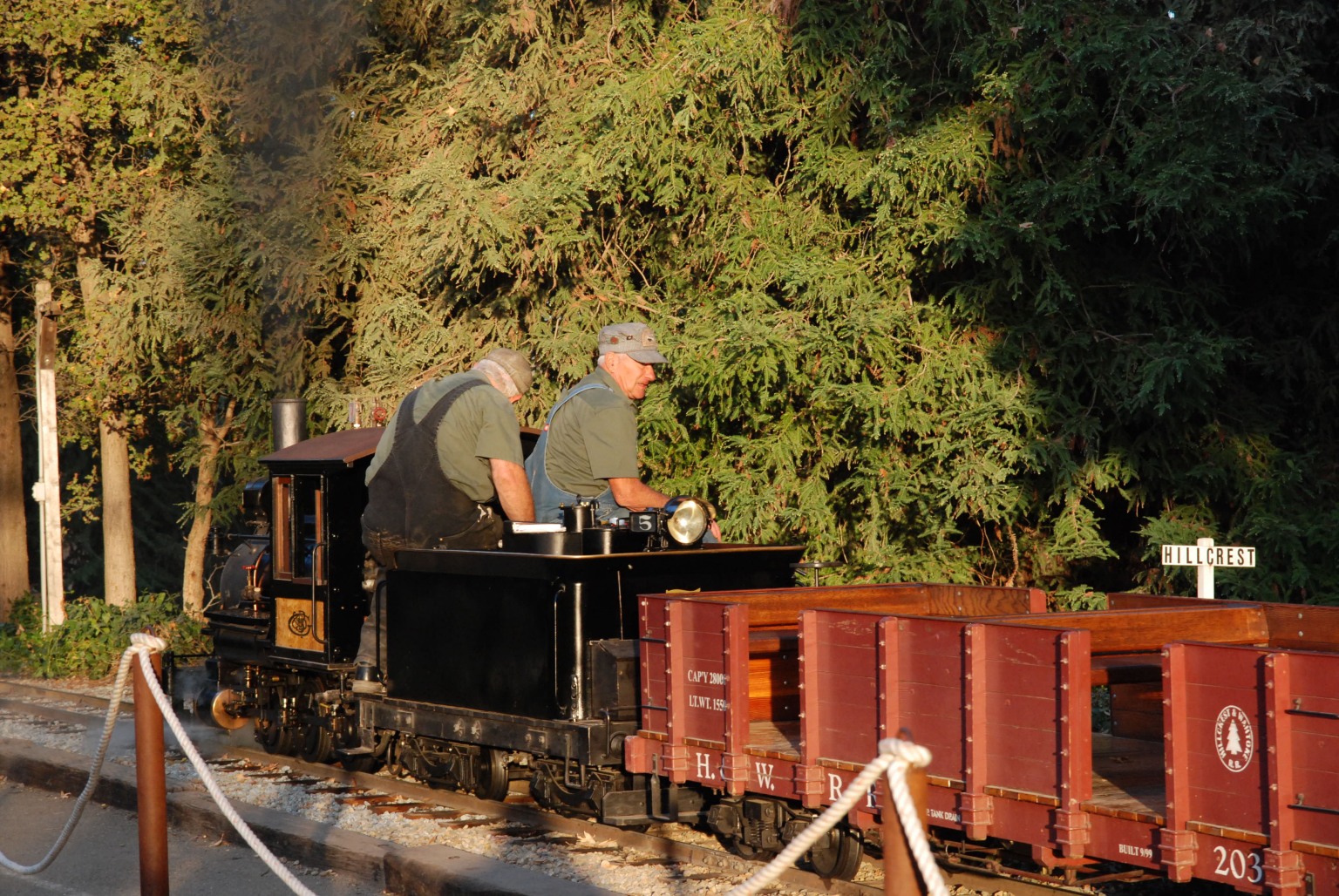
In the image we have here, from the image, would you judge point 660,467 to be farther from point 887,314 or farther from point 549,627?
point 549,627

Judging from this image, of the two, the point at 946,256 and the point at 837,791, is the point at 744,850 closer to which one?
the point at 837,791

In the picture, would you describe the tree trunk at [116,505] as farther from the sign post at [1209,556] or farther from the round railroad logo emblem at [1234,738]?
the round railroad logo emblem at [1234,738]

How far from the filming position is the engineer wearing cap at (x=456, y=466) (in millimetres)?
7887

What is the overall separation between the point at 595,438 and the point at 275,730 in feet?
13.3

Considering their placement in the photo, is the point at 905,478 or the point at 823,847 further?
the point at 905,478

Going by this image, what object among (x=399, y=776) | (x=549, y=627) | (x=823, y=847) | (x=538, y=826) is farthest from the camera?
(x=399, y=776)

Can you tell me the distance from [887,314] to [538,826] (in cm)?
542

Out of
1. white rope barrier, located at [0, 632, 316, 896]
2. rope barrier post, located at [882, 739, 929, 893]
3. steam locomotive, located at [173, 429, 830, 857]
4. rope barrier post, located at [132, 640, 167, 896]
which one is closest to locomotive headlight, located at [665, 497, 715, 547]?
steam locomotive, located at [173, 429, 830, 857]

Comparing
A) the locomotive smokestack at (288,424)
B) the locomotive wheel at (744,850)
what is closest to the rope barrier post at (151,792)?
the locomotive wheel at (744,850)

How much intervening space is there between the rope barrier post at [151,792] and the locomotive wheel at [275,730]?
4.84 m

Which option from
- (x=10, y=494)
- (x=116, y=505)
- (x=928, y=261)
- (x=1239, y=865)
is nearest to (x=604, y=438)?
(x=1239, y=865)

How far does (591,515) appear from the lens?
7.36 m

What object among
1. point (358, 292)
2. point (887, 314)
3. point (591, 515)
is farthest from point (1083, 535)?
point (358, 292)

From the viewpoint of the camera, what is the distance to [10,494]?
19.5 m
